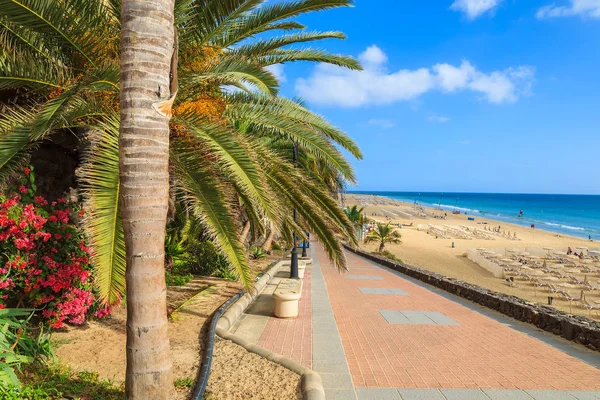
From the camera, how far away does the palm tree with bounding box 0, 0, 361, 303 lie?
4012 mm

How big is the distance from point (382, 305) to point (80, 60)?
7.30 m

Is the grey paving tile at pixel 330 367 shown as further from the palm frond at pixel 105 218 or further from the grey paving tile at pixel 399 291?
the grey paving tile at pixel 399 291

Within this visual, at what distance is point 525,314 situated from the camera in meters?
7.38

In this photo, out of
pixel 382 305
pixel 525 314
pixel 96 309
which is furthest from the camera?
pixel 382 305

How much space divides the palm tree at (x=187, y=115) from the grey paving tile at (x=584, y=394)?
3.21 m

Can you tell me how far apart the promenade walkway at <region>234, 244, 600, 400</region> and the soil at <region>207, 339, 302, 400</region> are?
1.67 feet

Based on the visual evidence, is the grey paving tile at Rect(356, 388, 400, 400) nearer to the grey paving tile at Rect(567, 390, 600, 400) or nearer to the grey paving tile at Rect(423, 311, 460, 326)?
the grey paving tile at Rect(567, 390, 600, 400)

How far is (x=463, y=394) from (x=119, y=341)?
4.28m

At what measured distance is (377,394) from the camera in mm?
4078

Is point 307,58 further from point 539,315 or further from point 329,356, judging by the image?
point 539,315

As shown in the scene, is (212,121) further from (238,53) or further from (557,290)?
(557,290)

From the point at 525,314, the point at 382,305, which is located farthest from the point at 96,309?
the point at 525,314

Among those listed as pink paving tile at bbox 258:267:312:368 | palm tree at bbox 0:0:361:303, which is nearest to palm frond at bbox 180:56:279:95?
palm tree at bbox 0:0:361:303

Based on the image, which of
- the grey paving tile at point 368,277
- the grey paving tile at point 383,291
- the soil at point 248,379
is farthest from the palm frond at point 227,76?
the grey paving tile at point 368,277
